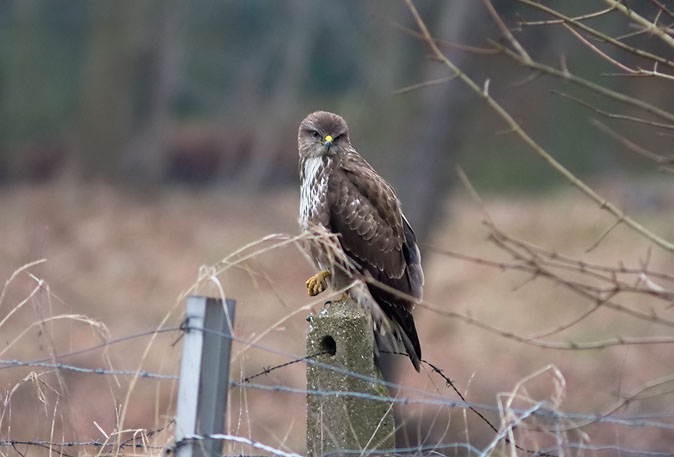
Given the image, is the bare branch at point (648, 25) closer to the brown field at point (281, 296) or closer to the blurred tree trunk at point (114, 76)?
the brown field at point (281, 296)

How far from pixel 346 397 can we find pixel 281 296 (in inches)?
290

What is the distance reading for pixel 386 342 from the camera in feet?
15.4

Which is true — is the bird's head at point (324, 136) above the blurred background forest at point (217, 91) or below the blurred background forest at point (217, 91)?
below

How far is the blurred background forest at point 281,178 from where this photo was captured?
1089cm

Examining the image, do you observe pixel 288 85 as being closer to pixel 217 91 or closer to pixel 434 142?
pixel 217 91

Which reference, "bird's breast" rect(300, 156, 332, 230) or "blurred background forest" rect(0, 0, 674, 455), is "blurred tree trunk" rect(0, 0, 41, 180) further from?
"bird's breast" rect(300, 156, 332, 230)

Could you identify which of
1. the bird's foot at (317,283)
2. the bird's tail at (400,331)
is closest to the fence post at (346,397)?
the bird's tail at (400,331)

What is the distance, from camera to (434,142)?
11.3 meters

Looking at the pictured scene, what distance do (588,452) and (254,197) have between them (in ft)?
36.8

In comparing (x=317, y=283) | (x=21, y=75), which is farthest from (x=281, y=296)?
(x=21, y=75)

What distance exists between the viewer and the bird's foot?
4.68 meters

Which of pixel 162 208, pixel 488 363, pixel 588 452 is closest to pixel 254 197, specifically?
pixel 162 208

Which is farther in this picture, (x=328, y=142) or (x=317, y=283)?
(x=328, y=142)

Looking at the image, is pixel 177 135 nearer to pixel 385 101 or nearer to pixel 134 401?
pixel 385 101
